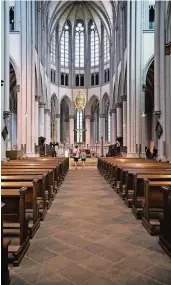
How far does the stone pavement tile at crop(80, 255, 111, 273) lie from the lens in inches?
143

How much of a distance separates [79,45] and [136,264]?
1733 inches

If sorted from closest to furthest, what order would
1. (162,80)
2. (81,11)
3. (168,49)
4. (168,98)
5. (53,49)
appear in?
(168,98) → (168,49) → (162,80) → (53,49) → (81,11)

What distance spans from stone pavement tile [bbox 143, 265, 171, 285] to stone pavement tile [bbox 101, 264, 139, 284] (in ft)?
0.58

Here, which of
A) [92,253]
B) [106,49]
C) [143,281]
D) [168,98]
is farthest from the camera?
[106,49]

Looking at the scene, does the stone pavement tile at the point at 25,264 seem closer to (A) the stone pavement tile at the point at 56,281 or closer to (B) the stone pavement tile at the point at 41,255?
(B) the stone pavement tile at the point at 41,255

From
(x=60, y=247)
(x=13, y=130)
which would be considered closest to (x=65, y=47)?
(x=13, y=130)

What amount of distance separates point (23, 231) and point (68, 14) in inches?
1720

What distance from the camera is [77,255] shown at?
13.4 ft

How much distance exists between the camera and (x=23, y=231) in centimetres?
424

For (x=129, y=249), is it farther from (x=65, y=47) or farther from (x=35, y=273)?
(x=65, y=47)

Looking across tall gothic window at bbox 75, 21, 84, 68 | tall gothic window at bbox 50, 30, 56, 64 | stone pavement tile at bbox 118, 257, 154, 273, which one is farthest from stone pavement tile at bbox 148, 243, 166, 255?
tall gothic window at bbox 75, 21, 84, 68

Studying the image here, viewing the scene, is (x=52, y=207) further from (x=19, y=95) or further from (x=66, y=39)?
(x=66, y=39)

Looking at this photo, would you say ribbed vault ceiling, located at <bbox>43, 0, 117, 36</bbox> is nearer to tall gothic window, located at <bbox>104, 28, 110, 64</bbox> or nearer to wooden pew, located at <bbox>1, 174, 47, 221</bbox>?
tall gothic window, located at <bbox>104, 28, 110, 64</bbox>

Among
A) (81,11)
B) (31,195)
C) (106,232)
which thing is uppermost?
(81,11)
